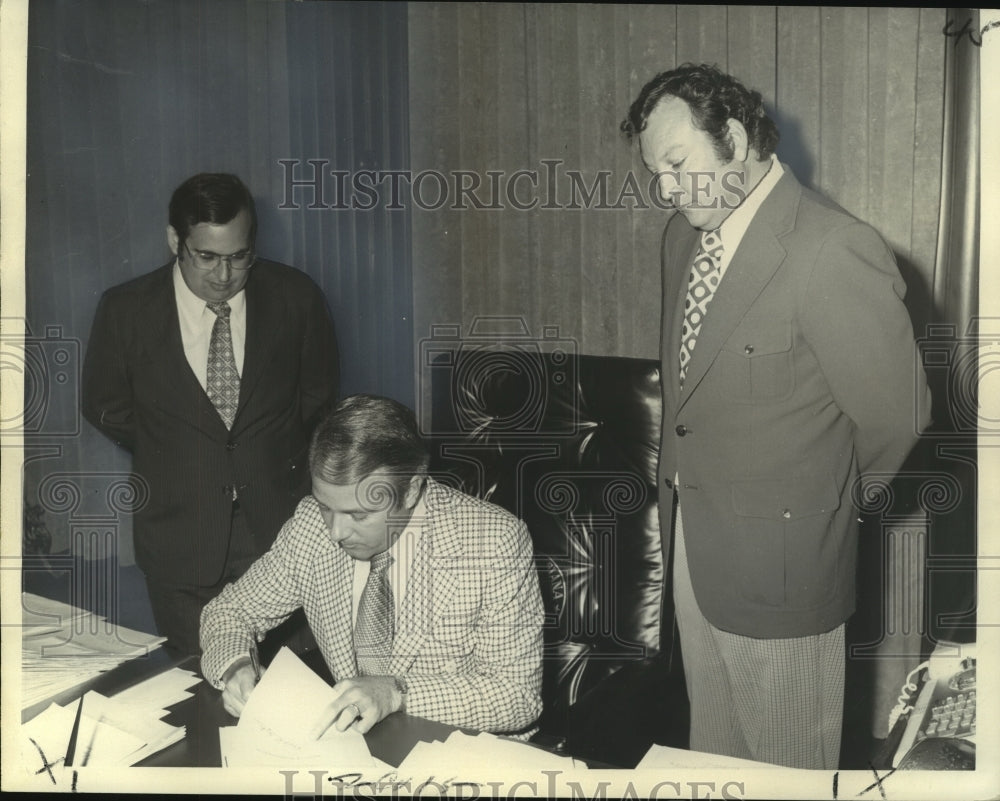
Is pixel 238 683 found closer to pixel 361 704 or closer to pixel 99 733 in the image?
pixel 361 704

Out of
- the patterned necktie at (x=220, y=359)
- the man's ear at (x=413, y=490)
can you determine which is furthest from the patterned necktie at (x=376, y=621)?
the patterned necktie at (x=220, y=359)

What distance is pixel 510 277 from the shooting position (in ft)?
6.81

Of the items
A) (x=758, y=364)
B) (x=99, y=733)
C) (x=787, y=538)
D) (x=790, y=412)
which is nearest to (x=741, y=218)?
(x=758, y=364)

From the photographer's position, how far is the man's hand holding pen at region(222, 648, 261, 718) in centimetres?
175

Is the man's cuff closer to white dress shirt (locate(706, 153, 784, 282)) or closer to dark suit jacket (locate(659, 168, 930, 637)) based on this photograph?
dark suit jacket (locate(659, 168, 930, 637))

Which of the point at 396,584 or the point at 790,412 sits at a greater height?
the point at 790,412

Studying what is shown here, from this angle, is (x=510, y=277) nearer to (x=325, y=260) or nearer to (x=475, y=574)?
(x=325, y=260)

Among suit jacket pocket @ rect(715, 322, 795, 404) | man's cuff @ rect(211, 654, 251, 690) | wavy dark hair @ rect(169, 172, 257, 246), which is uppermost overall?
wavy dark hair @ rect(169, 172, 257, 246)

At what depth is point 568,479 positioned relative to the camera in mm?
2035

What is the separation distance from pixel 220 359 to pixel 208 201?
330 millimetres

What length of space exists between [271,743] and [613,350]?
1.03m

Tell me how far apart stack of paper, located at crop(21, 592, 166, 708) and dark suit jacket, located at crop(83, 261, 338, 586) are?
173 mm

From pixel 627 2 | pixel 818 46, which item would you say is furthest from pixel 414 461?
pixel 818 46

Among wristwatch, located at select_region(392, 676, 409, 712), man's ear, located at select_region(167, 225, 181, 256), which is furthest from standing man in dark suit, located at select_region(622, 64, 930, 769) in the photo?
man's ear, located at select_region(167, 225, 181, 256)
